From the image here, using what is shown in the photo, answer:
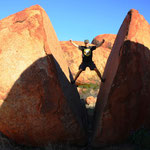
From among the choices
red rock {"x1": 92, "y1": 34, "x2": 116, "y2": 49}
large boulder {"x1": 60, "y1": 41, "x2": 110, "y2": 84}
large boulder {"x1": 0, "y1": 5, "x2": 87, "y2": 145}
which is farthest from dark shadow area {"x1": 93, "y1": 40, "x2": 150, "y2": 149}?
red rock {"x1": 92, "y1": 34, "x2": 116, "y2": 49}

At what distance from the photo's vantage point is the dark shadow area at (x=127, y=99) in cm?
441

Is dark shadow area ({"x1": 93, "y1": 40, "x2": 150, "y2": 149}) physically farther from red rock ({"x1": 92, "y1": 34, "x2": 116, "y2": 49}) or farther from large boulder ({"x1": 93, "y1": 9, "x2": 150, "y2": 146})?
red rock ({"x1": 92, "y1": 34, "x2": 116, "y2": 49})

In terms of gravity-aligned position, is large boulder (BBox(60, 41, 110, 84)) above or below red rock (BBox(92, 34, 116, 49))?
below

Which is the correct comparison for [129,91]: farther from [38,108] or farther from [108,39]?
[108,39]

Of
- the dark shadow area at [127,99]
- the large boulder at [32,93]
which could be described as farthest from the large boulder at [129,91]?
the large boulder at [32,93]

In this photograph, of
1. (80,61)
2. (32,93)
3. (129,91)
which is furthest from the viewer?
(80,61)

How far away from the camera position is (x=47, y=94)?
14.3 feet

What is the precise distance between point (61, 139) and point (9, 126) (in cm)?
124

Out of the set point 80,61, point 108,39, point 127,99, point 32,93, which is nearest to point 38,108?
point 32,93

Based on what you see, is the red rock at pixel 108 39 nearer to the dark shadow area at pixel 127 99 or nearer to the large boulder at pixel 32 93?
the dark shadow area at pixel 127 99

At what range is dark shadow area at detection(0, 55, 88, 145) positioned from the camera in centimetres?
429

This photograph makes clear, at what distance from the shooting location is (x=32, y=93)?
4.29 m

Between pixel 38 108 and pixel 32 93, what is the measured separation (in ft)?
1.19

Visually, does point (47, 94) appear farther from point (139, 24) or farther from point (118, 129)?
point (139, 24)
